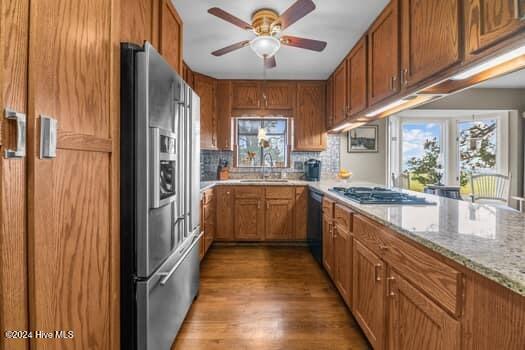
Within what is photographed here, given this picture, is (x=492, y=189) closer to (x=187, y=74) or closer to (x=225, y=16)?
(x=225, y=16)

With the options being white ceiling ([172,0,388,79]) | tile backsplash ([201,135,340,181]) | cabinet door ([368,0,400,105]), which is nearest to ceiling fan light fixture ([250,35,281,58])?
white ceiling ([172,0,388,79])

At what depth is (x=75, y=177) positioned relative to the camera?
3.04ft

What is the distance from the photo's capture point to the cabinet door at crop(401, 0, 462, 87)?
53.4 inches

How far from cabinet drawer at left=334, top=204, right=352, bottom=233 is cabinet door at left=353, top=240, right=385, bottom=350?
0.53 ft

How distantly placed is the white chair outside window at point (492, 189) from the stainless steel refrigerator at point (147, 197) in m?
3.72

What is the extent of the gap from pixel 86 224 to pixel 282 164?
3577mm

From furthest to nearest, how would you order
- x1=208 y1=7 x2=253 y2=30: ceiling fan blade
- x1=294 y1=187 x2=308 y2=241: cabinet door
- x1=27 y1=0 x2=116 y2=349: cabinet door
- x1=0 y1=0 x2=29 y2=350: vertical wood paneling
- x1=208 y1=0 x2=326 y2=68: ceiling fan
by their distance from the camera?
x1=294 y1=187 x2=308 y2=241: cabinet door < x1=208 y1=0 x2=326 y2=68: ceiling fan < x1=208 y1=7 x2=253 y2=30: ceiling fan blade < x1=27 y1=0 x2=116 y2=349: cabinet door < x1=0 y1=0 x2=29 y2=350: vertical wood paneling

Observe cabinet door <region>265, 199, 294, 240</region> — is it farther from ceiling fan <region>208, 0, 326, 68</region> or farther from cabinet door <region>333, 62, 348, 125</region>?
ceiling fan <region>208, 0, 326, 68</region>

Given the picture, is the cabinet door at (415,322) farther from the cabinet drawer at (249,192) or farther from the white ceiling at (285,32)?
the cabinet drawer at (249,192)

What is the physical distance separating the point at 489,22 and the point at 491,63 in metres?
0.19

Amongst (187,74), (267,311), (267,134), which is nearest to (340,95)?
(267,134)

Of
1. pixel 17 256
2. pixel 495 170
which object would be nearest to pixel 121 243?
pixel 17 256

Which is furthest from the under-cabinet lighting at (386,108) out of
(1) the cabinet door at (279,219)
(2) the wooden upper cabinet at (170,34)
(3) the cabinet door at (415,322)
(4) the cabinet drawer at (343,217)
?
(2) the wooden upper cabinet at (170,34)

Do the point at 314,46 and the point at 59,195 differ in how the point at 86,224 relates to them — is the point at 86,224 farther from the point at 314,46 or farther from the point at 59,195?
the point at 314,46
